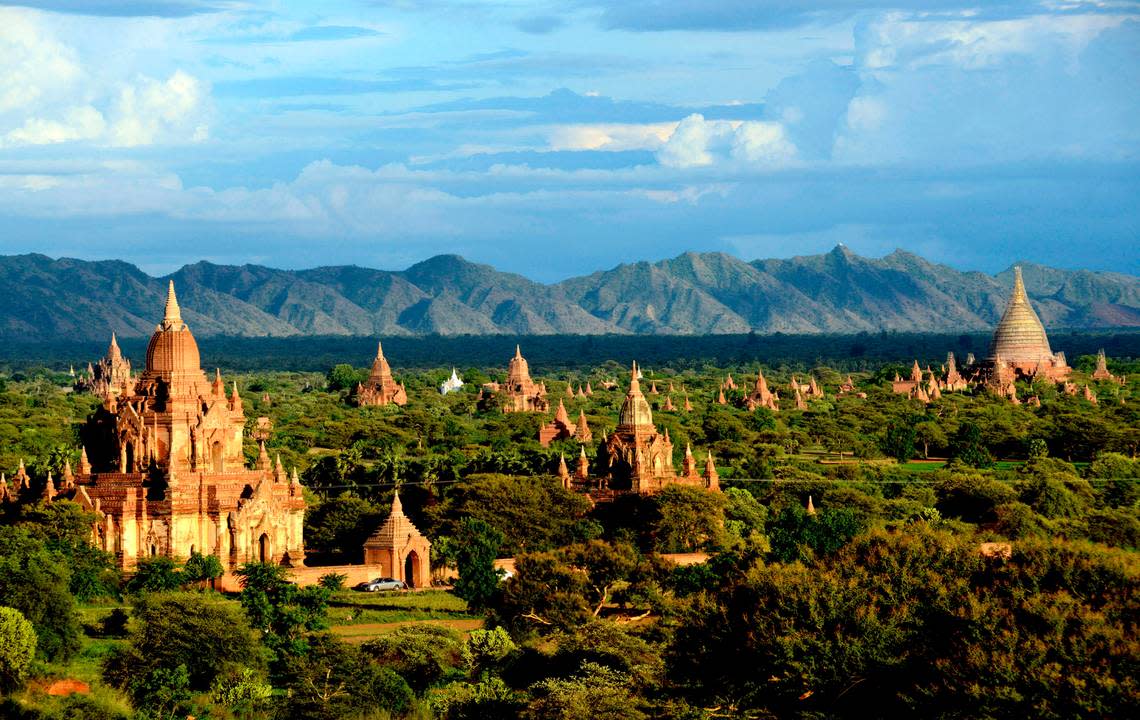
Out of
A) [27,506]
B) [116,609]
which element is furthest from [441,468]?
[116,609]

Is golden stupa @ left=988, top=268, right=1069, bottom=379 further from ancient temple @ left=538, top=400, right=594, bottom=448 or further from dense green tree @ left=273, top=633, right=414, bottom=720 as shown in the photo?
dense green tree @ left=273, top=633, right=414, bottom=720

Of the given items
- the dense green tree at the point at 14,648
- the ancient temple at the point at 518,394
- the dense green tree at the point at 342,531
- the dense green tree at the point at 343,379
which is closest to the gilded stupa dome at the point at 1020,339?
the ancient temple at the point at 518,394

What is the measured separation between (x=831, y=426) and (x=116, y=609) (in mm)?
70246

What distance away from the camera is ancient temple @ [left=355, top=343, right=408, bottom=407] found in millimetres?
150988

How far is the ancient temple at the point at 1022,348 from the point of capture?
6900 inches

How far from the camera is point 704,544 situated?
2594 inches

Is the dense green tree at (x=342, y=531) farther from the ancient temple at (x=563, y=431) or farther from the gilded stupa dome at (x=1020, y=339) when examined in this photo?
the gilded stupa dome at (x=1020, y=339)

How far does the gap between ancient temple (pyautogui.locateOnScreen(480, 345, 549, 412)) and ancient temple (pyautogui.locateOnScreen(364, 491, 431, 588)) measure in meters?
81.5

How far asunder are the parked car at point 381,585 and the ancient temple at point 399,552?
2.16 ft

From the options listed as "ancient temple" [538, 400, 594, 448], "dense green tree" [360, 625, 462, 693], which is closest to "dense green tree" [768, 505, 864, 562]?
"dense green tree" [360, 625, 462, 693]

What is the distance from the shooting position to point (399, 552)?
206 ft

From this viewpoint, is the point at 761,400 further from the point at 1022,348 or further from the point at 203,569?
the point at 203,569

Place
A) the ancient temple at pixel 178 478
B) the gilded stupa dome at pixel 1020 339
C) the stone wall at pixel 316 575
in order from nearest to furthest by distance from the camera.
→ the stone wall at pixel 316 575
the ancient temple at pixel 178 478
the gilded stupa dome at pixel 1020 339

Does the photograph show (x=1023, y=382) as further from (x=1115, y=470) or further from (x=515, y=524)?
(x=515, y=524)
